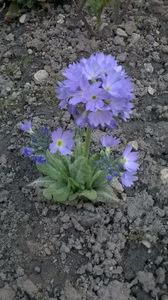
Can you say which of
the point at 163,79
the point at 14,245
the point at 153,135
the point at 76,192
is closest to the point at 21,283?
the point at 14,245

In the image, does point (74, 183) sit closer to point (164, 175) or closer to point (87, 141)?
point (87, 141)

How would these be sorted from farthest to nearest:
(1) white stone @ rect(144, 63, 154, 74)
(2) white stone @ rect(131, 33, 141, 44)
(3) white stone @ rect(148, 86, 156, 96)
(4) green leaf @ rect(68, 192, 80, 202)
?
(2) white stone @ rect(131, 33, 141, 44)
(1) white stone @ rect(144, 63, 154, 74)
(3) white stone @ rect(148, 86, 156, 96)
(4) green leaf @ rect(68, 192, 80, 202)

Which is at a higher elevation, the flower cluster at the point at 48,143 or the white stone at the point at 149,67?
the flower cluster at the point at 48,143

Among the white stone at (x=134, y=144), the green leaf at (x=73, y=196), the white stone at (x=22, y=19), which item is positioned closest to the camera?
A: the green leaf at (x=73, y=196)

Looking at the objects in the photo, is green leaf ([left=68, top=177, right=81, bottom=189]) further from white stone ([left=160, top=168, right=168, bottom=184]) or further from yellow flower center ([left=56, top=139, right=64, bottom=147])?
white stone ([left=160, top=168, right=168, bottom=184])

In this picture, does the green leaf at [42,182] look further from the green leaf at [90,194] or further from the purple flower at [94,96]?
the purple flower at [94,96]

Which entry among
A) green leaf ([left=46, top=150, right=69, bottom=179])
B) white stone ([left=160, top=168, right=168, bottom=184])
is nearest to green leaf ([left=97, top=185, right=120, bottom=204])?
green leaf ([left=46, top=150, right=69, bottom=179])

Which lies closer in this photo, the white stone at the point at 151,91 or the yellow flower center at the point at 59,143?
the yellow flower center at the point at 59,143

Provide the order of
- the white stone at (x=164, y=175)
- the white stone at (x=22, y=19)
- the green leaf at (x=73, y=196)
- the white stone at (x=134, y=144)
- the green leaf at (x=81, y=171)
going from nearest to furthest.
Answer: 1. the green leaf at (x=81, y=171)
2. the green leaf at (x=73, y=196)
3. the white stone at (x=164, y=175)
4. the white stone at (x=134, y=144)
5. the white stone at (x=22, y=19)

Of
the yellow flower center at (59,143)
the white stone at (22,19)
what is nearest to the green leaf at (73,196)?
the yellow flower center at (59,143)

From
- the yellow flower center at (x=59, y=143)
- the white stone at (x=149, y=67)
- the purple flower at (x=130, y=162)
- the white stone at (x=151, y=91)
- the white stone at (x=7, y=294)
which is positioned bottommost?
the white stone at (x=7, y=294)
